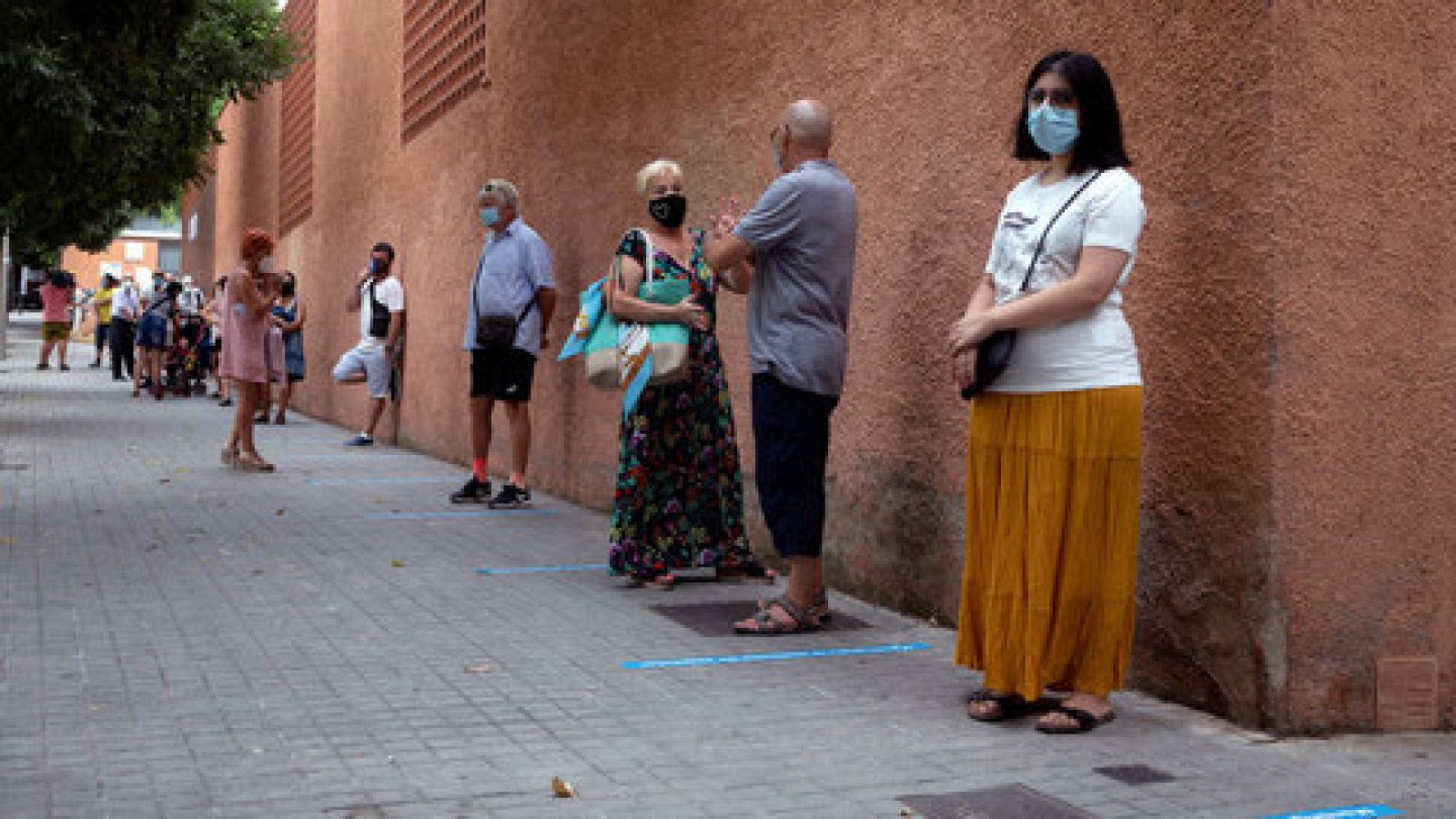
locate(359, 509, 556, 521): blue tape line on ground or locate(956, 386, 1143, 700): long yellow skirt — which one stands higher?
locate(956, 386, 1143, 700): long yellow skirt

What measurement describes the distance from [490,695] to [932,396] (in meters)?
2.24

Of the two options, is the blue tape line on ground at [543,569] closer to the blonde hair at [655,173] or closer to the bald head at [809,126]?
the blonde hair at [655,173]

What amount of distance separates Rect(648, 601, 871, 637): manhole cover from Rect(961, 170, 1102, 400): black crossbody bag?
1.72 metres

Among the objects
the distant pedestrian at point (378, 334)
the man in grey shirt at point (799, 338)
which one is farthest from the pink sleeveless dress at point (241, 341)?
the man in grey shirt at point (799, 338)

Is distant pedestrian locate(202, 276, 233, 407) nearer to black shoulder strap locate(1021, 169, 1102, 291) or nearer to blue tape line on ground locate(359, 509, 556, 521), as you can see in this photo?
blue tape line on ground locate(359, 509, 556, 521)

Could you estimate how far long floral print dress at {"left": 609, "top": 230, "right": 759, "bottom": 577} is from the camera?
6.50 meters

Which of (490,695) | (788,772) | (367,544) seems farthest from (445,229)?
(788,772)

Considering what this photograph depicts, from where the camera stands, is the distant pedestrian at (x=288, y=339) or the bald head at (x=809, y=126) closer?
the bald head at (x=809, y=126)

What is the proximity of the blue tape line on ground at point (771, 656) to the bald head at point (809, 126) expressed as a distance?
1.90 metres

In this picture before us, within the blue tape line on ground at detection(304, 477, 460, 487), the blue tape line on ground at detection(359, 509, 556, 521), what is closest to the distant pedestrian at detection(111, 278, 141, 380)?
the blue tape line on ground at detection(304, 477, 460, 487)

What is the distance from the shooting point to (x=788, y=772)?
383cm

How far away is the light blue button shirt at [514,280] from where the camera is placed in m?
9.30

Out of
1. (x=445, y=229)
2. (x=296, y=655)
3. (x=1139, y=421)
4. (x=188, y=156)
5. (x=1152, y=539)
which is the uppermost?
(x=188, y=156)

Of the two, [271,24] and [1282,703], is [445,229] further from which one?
[1282,703]
